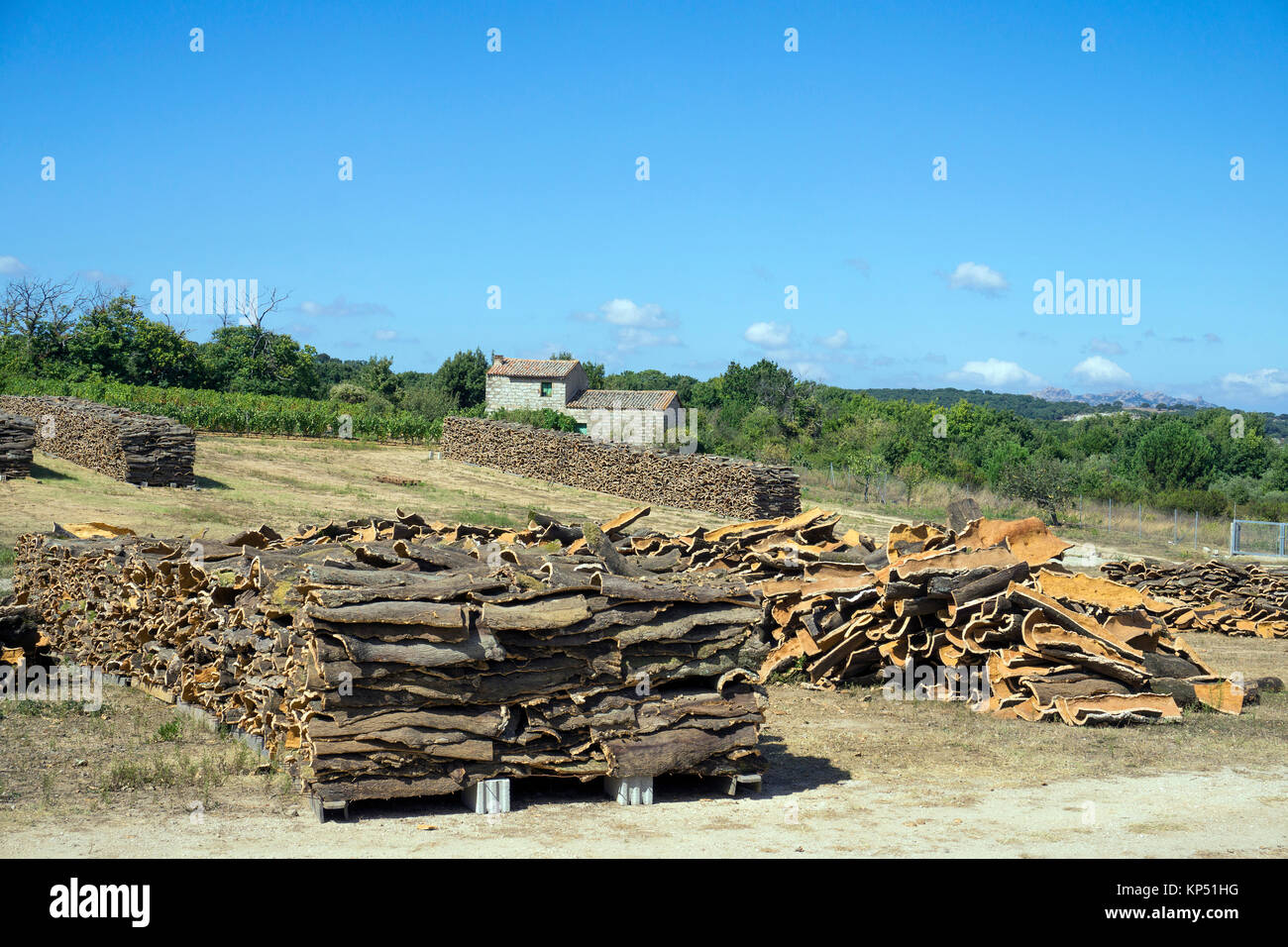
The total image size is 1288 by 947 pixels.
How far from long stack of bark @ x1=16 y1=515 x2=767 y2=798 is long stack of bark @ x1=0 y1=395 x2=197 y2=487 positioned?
67.6 feet

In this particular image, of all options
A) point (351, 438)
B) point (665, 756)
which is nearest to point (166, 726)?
point (665, 756)

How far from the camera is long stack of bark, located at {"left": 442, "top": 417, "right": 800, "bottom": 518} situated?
31281 millimetres

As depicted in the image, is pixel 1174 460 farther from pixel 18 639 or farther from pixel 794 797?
pixel 18 639

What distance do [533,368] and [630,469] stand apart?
33.9 m

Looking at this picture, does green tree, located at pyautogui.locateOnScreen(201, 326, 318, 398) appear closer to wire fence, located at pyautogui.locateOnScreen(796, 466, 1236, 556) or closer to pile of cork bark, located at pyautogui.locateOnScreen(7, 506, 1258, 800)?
wire fence, located at pyautogui.locateOnScreen(796, 466, 1236, 556)

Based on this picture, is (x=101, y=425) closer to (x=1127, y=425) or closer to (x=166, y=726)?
(x=166, y=726)

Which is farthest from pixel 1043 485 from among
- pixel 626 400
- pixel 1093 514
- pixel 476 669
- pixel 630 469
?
pixel 476 669

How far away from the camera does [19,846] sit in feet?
18.8

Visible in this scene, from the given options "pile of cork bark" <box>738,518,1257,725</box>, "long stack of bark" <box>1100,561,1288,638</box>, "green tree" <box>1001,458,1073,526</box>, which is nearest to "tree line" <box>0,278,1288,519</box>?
"green tree" <box>1001,458,1073,526</box>

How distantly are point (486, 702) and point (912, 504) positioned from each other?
32209mm

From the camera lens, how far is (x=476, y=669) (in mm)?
6688

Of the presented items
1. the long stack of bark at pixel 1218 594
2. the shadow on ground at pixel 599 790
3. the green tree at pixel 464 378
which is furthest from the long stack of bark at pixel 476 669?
the green tree at pixel 464 378

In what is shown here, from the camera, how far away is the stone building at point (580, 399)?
2240 inches

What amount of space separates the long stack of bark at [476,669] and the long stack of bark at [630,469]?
75.2ft
